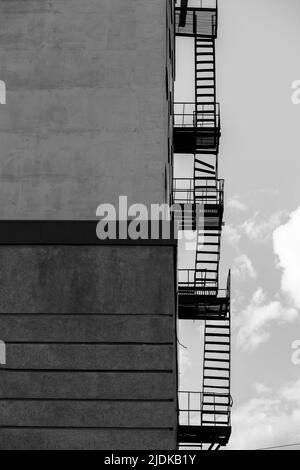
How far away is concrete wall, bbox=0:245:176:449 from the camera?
21.1 meters

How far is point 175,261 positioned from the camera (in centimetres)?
2194

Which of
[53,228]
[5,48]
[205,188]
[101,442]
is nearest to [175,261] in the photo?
[53,228]

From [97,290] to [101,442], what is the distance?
349 centimetres

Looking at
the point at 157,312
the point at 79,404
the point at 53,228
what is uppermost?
the point at 53,228

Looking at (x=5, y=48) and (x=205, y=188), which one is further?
(x=205, y=188)

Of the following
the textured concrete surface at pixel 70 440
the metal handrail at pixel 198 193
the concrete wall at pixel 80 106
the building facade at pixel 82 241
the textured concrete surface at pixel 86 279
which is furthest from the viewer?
the metal handrail at pixel 198 193

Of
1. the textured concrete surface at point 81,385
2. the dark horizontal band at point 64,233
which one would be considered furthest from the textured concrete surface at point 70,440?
the dark horizontal band at point 64,233

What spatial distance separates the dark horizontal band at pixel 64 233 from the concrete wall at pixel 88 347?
157 mm

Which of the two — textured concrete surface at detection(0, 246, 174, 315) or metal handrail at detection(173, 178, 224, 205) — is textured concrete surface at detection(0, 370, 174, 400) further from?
metal handrail at detection(173, 178, 224, 205)

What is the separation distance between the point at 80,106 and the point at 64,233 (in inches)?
133

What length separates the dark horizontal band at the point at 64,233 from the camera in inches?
855

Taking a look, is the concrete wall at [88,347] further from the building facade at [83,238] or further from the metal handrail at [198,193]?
the metal handrail at [198,193]

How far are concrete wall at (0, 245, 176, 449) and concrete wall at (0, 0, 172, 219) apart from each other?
4.43ft
